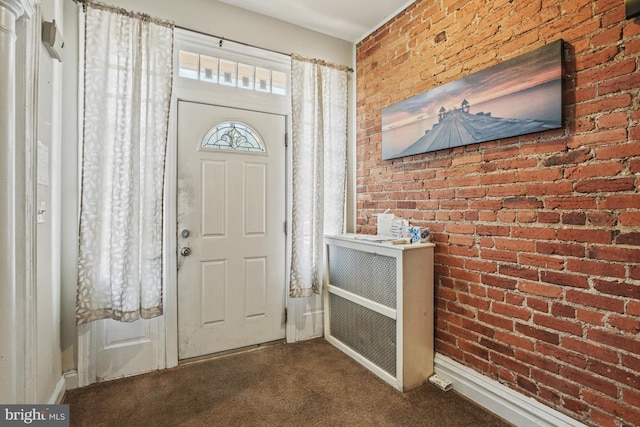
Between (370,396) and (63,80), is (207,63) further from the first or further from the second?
(370,396)

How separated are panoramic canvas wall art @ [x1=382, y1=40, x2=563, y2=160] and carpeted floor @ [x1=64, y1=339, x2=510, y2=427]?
5.61 feet

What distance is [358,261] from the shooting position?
101 inches

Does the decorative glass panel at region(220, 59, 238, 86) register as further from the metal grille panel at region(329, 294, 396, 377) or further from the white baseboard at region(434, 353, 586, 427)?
the white baseboard at region(434, 353, 586, 427)

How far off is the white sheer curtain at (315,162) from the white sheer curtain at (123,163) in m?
1.08

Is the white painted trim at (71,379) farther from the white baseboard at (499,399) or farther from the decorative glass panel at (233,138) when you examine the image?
the white baseboard at (499,399)

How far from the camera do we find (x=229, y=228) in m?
2.68

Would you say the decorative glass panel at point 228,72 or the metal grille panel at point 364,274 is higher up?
the decorative glass panel at point 228,72

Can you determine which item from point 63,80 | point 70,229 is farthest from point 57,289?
point 63,80

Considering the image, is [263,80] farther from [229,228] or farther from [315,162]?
[229,228]

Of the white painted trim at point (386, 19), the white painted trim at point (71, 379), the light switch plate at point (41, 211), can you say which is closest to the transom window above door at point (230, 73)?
the white painted trim at point (386, 19)

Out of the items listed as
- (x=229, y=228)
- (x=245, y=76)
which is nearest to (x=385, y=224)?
(x=229, y=228)

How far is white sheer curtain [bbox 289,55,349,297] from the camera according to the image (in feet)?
9.30

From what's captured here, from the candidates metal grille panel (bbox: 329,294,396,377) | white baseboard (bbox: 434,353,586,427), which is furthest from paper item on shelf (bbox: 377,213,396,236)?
white baseboard (bbox: 434,353,586,427)

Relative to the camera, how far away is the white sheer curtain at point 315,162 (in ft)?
9.30
